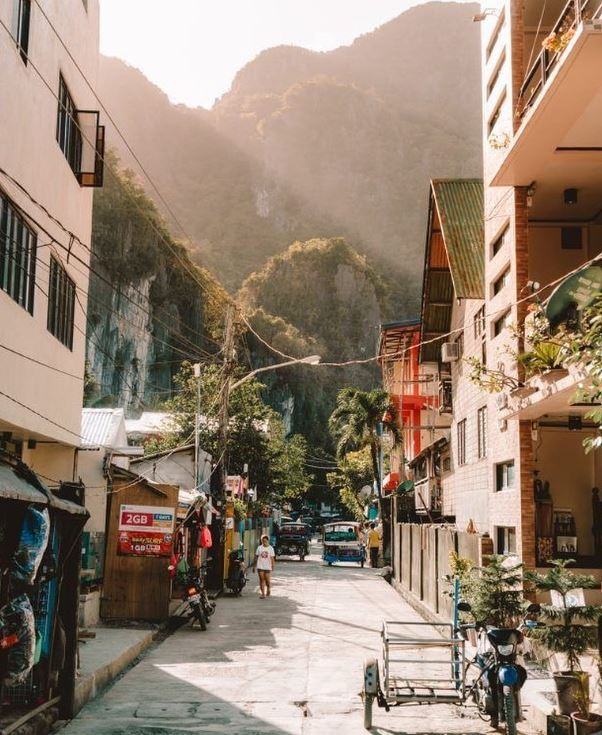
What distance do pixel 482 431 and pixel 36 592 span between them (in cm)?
1318

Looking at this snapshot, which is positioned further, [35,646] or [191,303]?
[191,303]

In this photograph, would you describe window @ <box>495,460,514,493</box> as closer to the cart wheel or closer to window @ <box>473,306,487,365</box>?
window @ <box>473,306,487,365</box>

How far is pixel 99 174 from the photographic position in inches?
640

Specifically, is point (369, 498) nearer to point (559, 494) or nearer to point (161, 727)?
point (559, 494)

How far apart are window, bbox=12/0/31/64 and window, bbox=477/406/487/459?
39.7 feet

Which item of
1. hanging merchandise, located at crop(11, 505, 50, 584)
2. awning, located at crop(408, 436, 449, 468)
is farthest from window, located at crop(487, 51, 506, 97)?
hanging merchandise, located at crop(11, 505, 50, 584)

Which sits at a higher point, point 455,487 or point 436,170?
point 436,170

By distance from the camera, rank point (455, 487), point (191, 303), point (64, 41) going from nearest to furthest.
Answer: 1. point (64, 41)
2. point (455, 487)
3. point (191, 303)

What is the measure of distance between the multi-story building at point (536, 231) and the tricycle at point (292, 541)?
24808 millimetres

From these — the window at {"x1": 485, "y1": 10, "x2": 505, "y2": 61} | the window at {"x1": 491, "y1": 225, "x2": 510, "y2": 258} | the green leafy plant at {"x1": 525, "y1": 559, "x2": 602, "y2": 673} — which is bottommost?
the green leafy plant at {"x1": 525, "y1": 559, "x2": 602, "y2": 673}

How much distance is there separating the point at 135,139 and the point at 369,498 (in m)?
115

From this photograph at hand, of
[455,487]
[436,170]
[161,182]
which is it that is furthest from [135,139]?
[455,487]

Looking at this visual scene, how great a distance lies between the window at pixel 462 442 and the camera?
21.6 m

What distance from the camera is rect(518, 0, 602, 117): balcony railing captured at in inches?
416
